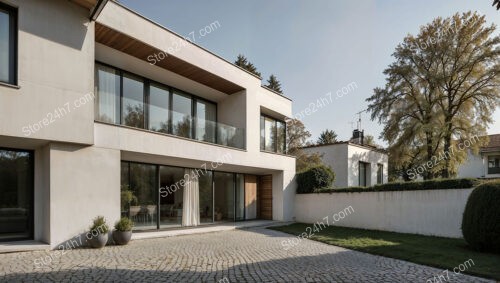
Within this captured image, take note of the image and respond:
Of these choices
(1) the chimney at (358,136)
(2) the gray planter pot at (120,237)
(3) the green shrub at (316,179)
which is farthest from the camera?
(1) the chimney at (358,136)

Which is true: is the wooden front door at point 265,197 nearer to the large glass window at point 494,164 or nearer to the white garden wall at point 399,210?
the white garden wall at point 399,210

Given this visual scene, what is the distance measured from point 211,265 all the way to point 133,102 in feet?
24.1

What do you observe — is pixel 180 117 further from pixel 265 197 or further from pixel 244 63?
pixel 244 63

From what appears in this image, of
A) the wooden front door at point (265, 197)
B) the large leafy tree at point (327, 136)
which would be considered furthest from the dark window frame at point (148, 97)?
the large leafy tree at point (327, 136)

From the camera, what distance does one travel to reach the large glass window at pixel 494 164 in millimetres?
37394

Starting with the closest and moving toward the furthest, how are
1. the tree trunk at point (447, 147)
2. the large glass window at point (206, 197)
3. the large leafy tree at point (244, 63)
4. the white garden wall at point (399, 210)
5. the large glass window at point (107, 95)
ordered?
the large glass window at point (107, 95)
the white garden wall at point (399, 210)
the large glass window at point (206, 197)
the tree trunk at point (447, 147)
the large leafy tree at point (244, 63)

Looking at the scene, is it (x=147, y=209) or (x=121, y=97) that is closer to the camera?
(x=121, y=97)

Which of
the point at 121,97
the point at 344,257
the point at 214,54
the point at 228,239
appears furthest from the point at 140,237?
the point at 214,54

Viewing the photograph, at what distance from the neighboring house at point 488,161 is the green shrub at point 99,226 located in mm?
37433

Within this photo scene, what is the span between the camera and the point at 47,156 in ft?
33.6

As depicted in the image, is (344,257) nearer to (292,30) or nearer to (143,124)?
(143,124)

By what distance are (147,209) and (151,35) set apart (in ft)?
22.5

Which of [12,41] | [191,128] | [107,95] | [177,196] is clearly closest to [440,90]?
[191,128]

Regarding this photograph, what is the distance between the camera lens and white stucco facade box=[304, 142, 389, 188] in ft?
81.8
